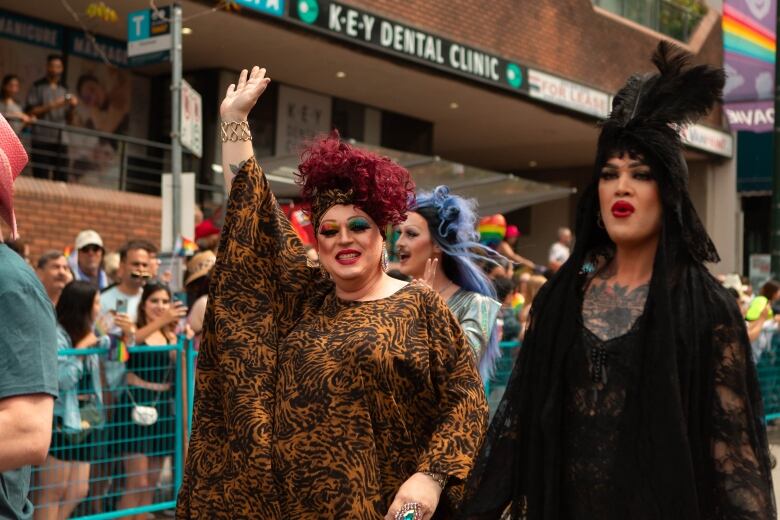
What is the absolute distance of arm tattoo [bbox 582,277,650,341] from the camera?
3281 millimetres

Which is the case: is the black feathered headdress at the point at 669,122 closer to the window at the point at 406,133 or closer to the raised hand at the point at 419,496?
the raised hand at the point at 419,496

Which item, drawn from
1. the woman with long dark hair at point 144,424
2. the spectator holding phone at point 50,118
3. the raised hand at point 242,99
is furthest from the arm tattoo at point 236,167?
the spectator holding phone at point 50,118

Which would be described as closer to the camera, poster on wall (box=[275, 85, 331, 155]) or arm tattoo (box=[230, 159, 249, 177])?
arm tattoo (box=[230, 159, 249, 177])

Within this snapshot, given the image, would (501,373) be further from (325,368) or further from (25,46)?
(25,46)

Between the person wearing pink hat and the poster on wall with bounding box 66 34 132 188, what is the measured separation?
41.3 ft

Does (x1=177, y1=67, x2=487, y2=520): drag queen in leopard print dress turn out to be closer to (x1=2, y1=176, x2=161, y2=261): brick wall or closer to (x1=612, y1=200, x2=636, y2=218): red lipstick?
(x1=612, y1=200, x2=636, y2=218): red lipstick

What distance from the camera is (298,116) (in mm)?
19062

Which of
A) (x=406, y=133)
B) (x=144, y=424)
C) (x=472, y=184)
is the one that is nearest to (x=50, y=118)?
(x=472, y=184)

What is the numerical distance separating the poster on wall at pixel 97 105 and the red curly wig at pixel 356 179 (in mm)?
11468

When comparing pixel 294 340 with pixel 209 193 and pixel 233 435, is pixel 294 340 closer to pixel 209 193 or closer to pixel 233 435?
pixel 233 435

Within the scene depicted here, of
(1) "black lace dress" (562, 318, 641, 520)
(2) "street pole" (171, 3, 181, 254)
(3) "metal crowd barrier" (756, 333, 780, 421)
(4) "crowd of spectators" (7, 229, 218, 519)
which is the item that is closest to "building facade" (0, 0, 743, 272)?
(2) "street pole" (171, 3, 181, 254)

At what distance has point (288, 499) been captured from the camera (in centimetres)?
374

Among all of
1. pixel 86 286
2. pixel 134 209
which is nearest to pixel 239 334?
pixel 86 286

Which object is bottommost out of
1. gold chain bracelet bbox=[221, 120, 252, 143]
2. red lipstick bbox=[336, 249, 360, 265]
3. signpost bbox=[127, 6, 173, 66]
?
red lipstick bbox=[336, 249, 360, 265]
